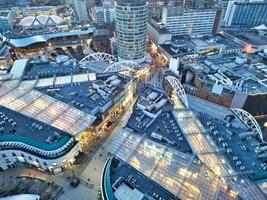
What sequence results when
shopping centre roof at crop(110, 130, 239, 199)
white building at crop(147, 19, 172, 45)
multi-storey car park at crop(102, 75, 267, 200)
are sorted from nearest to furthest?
shopping centre roof at crop(110, 130, 239, 199) < multi-storey car park at crop(102, 75, 267, 200) < white building at crop(147, 19, 172, 45)

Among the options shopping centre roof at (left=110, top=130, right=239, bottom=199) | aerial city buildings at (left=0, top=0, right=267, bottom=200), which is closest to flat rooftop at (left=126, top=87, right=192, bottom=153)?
aerial city buildings at (left=0, top=0, right=267, bottom=200)

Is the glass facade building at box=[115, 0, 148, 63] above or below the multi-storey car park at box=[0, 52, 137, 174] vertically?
above

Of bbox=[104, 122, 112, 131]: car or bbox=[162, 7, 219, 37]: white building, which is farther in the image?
bbox=[162, 7, 219, 37]: white building

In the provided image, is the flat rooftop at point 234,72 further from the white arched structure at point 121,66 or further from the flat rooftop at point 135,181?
the flat rooftop at point 135,181

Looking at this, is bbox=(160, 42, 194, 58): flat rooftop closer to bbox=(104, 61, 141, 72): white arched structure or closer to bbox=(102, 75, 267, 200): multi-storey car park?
bbox=(104, 61, 141, 72): white arched structure

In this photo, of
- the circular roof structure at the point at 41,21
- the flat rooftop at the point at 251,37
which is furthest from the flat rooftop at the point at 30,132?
the flat rooftop at the point at 251,37

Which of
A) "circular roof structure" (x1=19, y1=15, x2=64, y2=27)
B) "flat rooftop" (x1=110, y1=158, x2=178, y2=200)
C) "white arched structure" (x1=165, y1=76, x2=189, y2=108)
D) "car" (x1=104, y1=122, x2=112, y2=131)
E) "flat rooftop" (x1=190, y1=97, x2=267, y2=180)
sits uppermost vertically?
"circular roof structure" (x1=19, y1=15, x2=64, y2=27)

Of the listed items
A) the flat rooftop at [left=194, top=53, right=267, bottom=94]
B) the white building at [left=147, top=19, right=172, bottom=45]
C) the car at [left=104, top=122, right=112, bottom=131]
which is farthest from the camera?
the white building at [left=147, top=19, right=172, bottom=45]

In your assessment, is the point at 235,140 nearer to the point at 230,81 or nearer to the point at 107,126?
the point at 230,81
